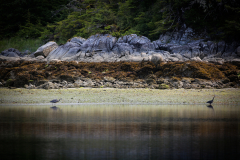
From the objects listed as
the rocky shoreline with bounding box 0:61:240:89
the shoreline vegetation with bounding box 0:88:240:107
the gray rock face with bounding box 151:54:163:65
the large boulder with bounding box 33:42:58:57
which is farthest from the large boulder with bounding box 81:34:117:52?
the shoreline vegetation with bounding box 0:88:240:107

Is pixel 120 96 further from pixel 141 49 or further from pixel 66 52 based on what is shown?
pixel 66 52

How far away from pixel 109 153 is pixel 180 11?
89.9 feet

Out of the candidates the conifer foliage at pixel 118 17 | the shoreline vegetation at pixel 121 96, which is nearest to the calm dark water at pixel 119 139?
the shoreline vegetation at pixel 121 96

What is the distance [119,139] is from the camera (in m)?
6.30

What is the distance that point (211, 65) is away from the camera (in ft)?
72.1

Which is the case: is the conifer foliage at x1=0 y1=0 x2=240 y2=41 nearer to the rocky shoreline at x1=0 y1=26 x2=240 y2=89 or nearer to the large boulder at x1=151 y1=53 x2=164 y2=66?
the rocky shoreline at x1=0 y1=26 x2=240 y2=89

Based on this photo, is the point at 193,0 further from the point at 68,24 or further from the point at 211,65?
the point at 68,24

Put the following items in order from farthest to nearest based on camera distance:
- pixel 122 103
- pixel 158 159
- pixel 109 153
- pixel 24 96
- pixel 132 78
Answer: pixel 132 78 < pixel 24 96 < pixel 122 103 < pixel 109 153 < pixel 158 159

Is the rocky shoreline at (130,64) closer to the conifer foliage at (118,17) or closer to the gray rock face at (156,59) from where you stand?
the gray rock face at (156,59)

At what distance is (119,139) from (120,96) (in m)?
10.9

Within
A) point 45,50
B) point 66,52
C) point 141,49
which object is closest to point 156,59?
point 141,49

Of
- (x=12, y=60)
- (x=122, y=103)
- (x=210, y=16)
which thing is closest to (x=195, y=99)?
(x=122, y=103)

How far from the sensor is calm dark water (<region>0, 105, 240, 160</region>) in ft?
16.5

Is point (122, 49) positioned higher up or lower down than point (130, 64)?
higher up
